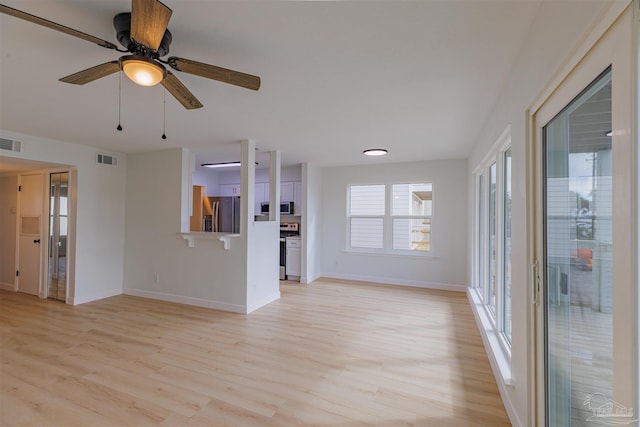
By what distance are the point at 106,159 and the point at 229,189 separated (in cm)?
291

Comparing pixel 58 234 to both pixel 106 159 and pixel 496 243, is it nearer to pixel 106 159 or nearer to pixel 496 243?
pixel 106 159

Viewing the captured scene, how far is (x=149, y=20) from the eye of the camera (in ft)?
4.18

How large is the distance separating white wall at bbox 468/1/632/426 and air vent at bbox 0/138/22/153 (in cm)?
547

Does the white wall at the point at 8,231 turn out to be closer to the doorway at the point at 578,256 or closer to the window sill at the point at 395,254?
the window sill at the point at 395,254

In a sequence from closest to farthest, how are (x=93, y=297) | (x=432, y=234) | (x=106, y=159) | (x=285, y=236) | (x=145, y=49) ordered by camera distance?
(x=145, y=49)
(x=93, y=297)
(x=106, y=159)
(x=432, y=234)
(x=285, y=236)

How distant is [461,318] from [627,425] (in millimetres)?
3209

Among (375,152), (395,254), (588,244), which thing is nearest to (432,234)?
(395,254)

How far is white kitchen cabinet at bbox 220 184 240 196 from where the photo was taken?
7.25 m

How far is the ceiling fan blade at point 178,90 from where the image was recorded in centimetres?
176

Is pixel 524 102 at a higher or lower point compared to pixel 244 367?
higher

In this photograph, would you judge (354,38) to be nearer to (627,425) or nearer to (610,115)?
(610,115)

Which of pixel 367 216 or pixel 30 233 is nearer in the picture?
pixel 30 233

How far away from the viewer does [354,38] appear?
168cm

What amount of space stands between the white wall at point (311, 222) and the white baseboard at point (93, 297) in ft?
10.8
